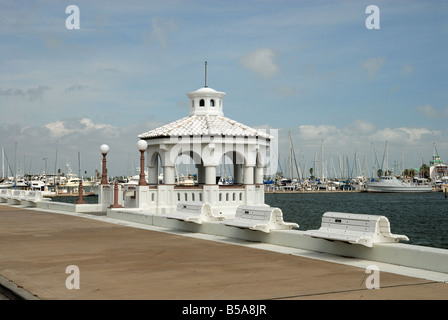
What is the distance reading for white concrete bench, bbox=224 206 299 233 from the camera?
14.2 meters

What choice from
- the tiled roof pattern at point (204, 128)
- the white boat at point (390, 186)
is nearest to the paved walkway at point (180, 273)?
the tiled roof pattern at point (204, 128)

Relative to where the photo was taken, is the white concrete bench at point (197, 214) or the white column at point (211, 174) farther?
the white column at point (211, 174)

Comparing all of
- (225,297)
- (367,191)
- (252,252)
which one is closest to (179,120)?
(252,252)

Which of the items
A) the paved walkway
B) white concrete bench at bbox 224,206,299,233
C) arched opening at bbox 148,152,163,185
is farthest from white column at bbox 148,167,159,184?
white concrete bench at bbox 224,206,299,233

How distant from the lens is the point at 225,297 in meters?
8.14

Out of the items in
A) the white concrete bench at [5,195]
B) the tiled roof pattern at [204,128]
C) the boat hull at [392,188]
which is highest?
the tiled roof pattern at [204,128]

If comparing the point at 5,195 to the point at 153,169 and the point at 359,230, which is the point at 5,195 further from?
the point at 359,230

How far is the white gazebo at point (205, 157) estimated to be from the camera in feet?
93.1

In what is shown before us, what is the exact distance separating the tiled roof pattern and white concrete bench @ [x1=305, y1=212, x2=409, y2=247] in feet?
55.4

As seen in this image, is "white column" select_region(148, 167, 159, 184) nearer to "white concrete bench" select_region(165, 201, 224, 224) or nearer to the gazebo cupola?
the gazebo cupola

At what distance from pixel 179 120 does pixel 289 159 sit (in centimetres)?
11439

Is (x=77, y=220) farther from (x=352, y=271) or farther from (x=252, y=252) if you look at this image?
(x=352, y=271)
